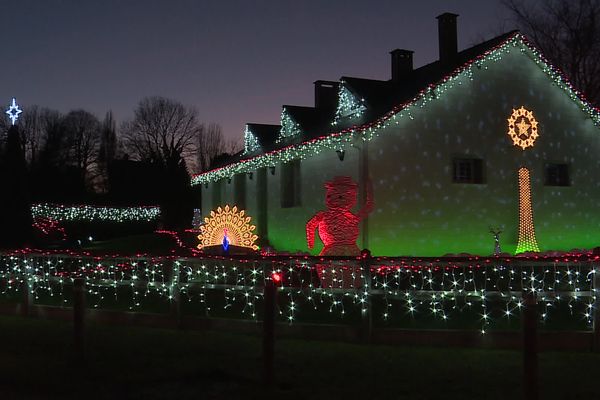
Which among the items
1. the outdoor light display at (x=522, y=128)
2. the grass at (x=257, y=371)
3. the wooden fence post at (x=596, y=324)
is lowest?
the grass at (x=257, y=371)

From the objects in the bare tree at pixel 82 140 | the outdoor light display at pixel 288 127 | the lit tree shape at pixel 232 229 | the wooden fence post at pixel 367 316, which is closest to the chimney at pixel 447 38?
the outdoor light display at pixel 288 127

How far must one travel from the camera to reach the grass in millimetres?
6910

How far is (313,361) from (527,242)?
1420cm

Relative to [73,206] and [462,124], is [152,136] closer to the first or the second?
[73,206]

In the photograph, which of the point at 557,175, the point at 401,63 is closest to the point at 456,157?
the point at 557,175

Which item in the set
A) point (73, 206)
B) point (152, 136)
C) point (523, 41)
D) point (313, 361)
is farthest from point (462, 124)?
point (152, 136)

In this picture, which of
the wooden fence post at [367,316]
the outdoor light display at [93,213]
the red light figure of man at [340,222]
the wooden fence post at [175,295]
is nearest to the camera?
the wooden fence post at [367,316]

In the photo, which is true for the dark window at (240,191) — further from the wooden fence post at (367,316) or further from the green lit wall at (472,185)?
the wooden fence post at (367,316)

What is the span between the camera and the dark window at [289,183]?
76.9ft

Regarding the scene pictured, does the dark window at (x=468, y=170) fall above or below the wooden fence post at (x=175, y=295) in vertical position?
above

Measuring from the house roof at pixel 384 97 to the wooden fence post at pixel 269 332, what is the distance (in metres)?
11.7

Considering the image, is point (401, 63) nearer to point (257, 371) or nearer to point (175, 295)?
point (175, 295)

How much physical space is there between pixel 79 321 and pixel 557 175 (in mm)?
18206

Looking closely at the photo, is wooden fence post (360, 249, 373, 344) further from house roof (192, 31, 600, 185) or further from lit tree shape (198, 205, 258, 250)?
lit tree shape (198, 205, 258, 250)
